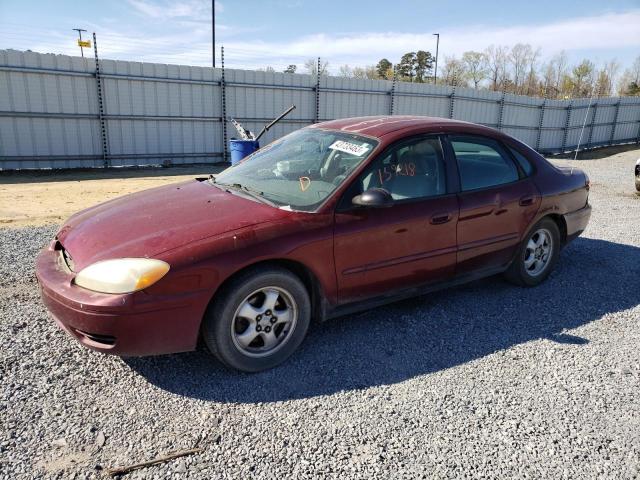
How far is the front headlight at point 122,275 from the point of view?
104 inches

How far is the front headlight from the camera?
2633 mm

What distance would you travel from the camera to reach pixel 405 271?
362 cm

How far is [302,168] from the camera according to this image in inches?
147

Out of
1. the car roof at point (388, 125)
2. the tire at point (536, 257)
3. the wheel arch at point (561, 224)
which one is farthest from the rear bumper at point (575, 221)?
the car roof at point (388, 125)

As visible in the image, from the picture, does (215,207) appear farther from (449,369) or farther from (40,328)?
(449,369)

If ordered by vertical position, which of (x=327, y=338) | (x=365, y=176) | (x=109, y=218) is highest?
(x=365, y=176)

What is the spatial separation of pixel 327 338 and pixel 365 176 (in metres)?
1.20

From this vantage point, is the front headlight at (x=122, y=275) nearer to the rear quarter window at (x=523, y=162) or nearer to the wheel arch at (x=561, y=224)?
the rear quarter window at (x=523, y=162)

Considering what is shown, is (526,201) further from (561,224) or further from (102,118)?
(102,118)

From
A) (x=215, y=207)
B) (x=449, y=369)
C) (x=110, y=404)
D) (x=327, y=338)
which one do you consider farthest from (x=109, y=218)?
(x=449, y=369)

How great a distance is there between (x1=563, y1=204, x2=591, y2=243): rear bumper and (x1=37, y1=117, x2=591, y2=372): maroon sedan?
0.81 ft

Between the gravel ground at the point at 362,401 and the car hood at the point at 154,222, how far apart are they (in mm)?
755

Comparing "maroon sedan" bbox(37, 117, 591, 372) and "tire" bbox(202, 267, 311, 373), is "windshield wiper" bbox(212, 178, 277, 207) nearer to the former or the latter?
"maroon sedan" bbox(37, 117, 591, 372)

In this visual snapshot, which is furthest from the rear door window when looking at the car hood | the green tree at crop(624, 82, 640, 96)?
the green tree at crop(624, 82, 640, 96)
